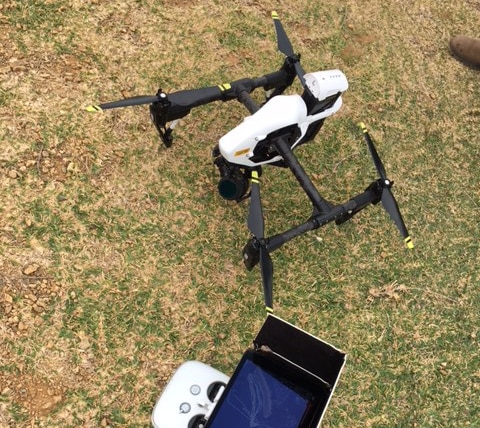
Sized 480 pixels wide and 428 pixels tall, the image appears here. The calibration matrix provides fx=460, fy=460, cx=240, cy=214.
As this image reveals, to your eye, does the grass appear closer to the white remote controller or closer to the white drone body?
the white remote controller

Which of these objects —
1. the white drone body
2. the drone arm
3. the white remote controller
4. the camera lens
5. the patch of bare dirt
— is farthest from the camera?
the camera lens

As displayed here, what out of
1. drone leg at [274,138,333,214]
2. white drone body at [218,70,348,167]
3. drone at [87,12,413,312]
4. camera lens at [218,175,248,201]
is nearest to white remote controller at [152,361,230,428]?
drone at [87,12,413,312]

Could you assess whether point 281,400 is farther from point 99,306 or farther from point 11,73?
point 11,73

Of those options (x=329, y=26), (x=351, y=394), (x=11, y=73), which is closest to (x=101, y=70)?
(x=11, y=73)

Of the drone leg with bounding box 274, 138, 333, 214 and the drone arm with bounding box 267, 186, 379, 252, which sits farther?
the drone leg with bounding box 274, 138, 333, 214

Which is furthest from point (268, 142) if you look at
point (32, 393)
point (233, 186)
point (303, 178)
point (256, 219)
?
point (32, 393)

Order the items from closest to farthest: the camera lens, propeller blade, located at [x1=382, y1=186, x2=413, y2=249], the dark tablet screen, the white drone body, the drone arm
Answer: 1. the dark tablet screen
2. the drone arm
3. the white drone body
4. propeller blade, located at [x1=382, y1=186, x2=413, y2=249]
5. the camera lens

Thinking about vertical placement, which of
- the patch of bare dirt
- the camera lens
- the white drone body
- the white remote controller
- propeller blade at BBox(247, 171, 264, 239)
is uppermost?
the white drone body
